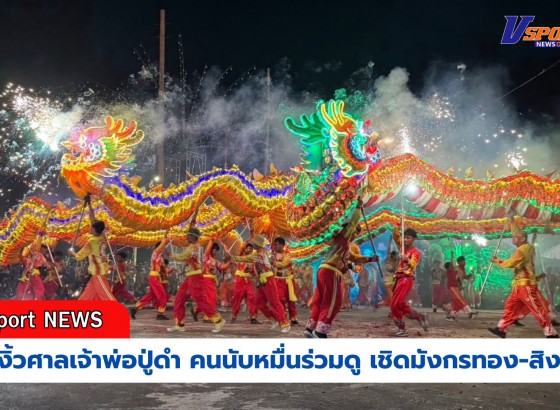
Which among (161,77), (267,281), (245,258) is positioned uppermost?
(161,77)

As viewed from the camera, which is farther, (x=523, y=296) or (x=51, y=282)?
(x=51, y=282)

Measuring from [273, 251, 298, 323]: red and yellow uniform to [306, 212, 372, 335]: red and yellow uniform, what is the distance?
12.3 ft

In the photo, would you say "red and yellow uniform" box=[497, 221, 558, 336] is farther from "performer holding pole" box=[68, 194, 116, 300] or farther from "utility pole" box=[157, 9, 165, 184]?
"utility pole" box=[157, 9, 165, 184]

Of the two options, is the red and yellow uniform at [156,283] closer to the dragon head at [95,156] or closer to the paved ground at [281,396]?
the dragon head at [95,156]

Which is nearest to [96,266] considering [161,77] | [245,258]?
[245,258]

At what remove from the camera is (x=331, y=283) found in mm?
7258

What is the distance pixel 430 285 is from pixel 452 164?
1214 centimetres

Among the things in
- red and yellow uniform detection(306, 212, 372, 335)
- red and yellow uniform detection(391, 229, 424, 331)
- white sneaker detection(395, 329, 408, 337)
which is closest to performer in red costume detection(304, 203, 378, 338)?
red and yellow uniform detection(306, 212, 372, 335)

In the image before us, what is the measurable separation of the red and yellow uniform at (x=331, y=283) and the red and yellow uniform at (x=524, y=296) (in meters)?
2.87

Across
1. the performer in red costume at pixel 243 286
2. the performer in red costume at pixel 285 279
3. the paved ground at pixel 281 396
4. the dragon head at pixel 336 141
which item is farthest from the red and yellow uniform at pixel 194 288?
the paved ground at pixel 281 396

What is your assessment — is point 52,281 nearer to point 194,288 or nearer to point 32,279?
point 32,279

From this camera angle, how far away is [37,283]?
46.2 ft

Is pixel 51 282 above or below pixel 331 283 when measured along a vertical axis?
below

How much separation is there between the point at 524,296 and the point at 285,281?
474cm
